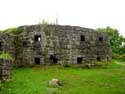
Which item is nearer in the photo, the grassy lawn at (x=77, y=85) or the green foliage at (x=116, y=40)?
the grassy lawn at (x=77, y=85)

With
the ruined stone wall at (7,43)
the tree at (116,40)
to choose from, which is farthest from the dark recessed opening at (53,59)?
the tree at (116,40)

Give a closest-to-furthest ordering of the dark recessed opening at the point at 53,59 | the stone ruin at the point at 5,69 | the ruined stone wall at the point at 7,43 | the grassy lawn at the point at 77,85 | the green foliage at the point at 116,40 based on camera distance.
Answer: the grassy lawn at the point at 77,85 → the stone ruin at the point at 5,69 → the ruined stone wall at the point at 7,43 → the dark recessed opening at the point at 53,59 → the green foliage at the point at 116,40

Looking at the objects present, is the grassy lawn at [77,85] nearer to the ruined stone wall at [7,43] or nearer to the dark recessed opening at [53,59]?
the dark recessed opening at [53,59]

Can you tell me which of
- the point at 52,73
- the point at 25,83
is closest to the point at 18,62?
the point at 52,73

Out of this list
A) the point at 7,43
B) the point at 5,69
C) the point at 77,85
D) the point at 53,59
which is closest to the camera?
the point at 5,69

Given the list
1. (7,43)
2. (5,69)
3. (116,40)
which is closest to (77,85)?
(5,69)

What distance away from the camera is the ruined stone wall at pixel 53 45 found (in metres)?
26.7

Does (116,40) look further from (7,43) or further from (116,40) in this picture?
(7,43)

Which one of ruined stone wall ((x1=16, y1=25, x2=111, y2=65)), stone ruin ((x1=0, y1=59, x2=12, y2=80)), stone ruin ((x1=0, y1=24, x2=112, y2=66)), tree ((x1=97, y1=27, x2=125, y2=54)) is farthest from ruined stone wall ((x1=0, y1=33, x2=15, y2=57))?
tree ((x1=97, y1=27, x2=125, y2=54))

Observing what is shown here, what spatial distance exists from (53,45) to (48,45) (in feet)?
1.40

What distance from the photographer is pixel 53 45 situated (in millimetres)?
26688

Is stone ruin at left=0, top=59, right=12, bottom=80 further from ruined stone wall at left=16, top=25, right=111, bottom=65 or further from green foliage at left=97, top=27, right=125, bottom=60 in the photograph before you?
green foliage at left=97, top=27, right=125, bottom=60

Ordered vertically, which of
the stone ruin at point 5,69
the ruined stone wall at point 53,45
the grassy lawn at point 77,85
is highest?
the ruined stone wall at point 53,45

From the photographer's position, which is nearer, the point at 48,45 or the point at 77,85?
the point at 77,85
